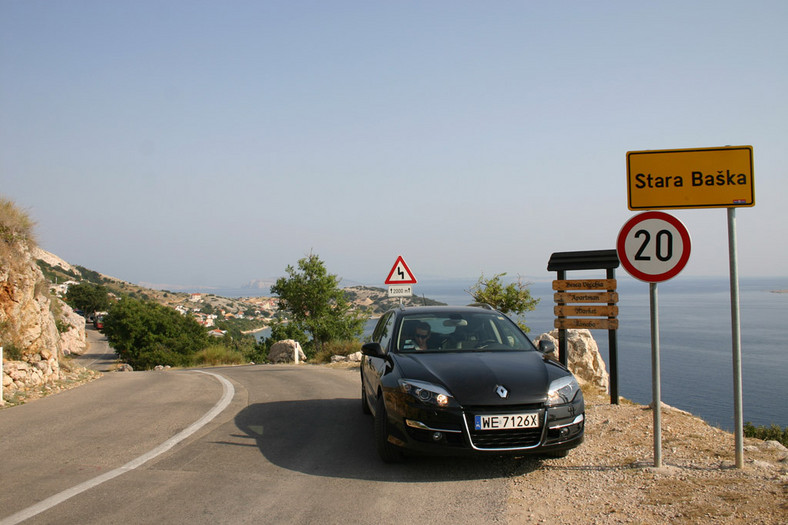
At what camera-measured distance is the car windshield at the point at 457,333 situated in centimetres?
663

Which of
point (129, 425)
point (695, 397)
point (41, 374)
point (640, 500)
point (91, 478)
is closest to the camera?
point (640, 500)

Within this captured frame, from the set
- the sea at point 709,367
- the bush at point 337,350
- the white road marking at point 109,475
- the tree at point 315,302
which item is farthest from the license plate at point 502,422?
the tree at point 315,302

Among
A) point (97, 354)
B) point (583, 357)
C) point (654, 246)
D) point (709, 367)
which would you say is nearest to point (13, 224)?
point (654, 246)

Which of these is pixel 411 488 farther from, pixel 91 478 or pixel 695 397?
pixel 695 397

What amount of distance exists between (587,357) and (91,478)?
1173 centimetres

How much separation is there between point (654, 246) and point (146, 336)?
60454 mm

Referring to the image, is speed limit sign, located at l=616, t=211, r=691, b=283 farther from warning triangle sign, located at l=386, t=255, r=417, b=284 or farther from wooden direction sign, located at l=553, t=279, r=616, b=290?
warning triangle sign, located at l=386, t=255, r=417, b=284

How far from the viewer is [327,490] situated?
16.2 ft

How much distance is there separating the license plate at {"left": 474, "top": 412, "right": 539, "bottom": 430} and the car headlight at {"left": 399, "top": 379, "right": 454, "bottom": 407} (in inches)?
12.4

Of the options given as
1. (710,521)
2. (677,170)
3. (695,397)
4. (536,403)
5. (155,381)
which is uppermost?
(677,170)

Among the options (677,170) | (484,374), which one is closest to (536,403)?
(484,374)

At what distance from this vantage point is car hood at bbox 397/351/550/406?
202 inches

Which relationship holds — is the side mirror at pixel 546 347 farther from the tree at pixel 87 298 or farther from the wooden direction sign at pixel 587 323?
the tree at pixel 87 298

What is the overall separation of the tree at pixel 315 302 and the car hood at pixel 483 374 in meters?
34.6
